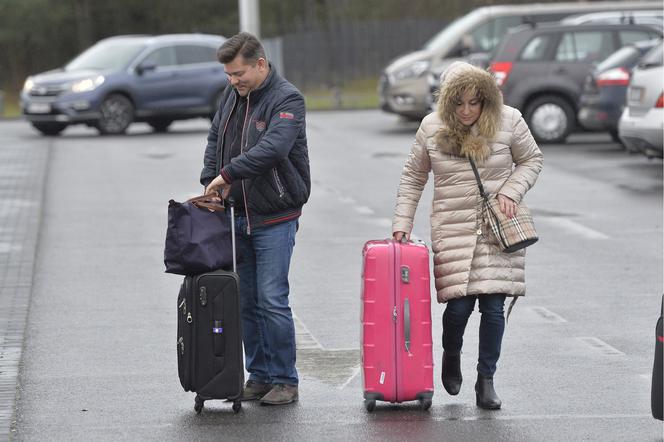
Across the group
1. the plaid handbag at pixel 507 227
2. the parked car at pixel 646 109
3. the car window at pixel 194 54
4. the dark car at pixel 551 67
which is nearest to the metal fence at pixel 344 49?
the car window at pixel 194 54

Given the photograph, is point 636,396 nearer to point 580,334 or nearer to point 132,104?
point 580,334

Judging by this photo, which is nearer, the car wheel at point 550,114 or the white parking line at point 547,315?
the white parking line at point 547,315

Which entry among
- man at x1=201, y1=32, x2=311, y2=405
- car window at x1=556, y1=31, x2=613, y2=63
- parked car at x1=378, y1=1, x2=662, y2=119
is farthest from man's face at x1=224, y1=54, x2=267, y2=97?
parked car at x1=378, y1=1, x2=662, y2=119

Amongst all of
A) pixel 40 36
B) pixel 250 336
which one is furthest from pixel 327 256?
pixel 40 36

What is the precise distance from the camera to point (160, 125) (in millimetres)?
27656

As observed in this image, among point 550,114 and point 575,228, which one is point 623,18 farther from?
point 575,228

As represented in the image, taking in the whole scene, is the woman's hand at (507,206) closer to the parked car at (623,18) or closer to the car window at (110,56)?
the parked car at (623,18)

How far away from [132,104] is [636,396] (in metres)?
20.5

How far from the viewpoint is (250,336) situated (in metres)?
7.00

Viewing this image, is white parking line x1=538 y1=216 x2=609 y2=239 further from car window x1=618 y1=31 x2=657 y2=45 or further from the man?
car window x1=618 y1=31 x2=657 y2=45

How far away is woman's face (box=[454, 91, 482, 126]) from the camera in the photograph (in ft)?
21.6

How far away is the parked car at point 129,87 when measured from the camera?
26.1 metres

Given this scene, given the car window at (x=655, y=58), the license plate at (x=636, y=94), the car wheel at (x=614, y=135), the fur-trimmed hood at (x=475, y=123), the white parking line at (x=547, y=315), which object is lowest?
the car wheel at (x=614, y=135)

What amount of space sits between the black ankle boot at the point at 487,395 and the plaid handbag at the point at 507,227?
59 centimetres
